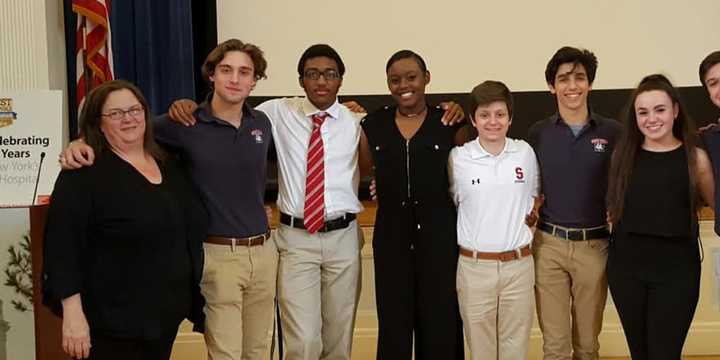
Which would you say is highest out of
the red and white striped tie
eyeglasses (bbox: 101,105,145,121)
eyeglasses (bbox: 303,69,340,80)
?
eyeglasses (bbox: 303,69,340,80)

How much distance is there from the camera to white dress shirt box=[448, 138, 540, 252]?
8.99 feet

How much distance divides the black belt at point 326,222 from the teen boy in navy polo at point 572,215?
0.79 m

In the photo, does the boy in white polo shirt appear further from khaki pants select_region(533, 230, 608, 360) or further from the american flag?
the american flag

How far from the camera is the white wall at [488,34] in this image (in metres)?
5.04

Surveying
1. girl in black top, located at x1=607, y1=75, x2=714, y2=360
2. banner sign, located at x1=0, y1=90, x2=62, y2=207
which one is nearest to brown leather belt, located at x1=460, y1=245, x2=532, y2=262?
girl in black top, located at x1=607, y1=75, x2=714, y2=360

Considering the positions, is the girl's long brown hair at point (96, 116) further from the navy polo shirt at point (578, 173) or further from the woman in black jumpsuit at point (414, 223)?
the navy polo shirt at point (578, 173)

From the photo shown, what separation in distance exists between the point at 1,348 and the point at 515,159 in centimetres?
219

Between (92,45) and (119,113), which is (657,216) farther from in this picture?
(92,45)

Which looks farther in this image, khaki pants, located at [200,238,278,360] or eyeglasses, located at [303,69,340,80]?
eyeglasses, located at [303,69,340,80]

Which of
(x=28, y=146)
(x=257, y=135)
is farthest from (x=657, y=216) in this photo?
(x=28, y=146)

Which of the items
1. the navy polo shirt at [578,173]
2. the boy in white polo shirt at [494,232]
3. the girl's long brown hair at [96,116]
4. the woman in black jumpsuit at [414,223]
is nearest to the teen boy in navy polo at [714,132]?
the navy polo shirt at [578,173]

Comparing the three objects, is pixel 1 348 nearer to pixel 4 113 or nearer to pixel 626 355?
pixel 4 113

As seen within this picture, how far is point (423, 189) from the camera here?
2840 mm

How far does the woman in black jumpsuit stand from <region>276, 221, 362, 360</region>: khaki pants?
12 centimetres
